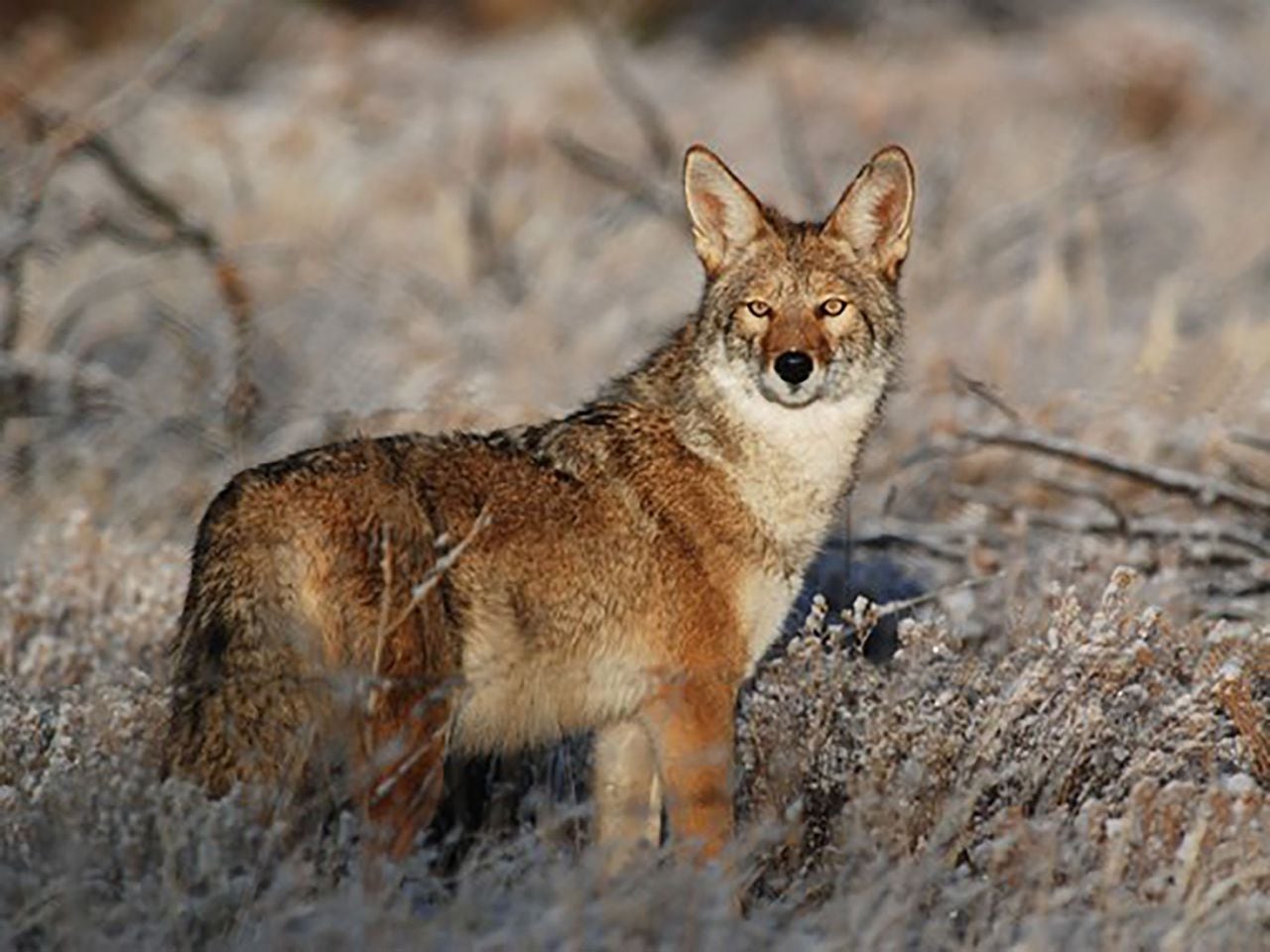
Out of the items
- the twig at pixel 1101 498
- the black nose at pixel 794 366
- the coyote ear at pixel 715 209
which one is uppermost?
the coyote ear at pixel 715 209

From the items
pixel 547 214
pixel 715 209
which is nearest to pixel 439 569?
pixel 715 209

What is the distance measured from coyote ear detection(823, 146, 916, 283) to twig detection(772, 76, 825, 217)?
5.66 meters

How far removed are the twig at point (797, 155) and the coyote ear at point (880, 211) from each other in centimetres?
566

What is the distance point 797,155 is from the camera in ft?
38.0

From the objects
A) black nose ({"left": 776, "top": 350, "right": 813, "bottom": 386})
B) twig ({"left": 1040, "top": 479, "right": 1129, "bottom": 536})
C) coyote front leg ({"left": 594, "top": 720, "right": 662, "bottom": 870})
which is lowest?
coyote front leg ({"left": 594, "top": 720, "right": 662, "bottom": 870})

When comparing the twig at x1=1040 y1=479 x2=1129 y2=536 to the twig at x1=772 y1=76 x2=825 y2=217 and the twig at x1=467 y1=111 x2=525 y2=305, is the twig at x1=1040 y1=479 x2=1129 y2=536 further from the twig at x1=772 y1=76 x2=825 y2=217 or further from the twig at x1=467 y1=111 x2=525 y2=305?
the twig at x1=467 y1=111 x2=525 y2=305

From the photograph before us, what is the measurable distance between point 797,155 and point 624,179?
3.48ft

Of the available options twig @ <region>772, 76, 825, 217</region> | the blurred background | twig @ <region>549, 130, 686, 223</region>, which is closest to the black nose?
the blurred background

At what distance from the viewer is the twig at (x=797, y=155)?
1130 centimetres

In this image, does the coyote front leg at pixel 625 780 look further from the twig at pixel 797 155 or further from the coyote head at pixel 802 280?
the twig at pixel 797 155

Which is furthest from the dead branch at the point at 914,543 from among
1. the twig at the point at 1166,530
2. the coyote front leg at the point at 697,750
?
the coyote front leg at the point at 697,750

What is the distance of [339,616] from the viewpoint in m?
4.27

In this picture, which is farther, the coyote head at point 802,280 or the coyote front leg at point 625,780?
the coyote head at point 802,280

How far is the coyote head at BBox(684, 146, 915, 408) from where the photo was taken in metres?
5.04
